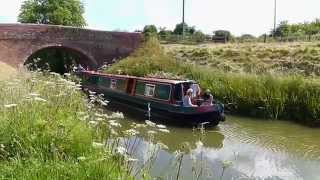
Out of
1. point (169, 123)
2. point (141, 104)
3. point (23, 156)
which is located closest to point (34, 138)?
point (23, 156)

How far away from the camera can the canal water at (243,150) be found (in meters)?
8.64

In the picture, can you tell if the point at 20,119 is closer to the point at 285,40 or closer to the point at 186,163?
the point at 186,163

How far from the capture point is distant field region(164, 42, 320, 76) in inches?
818

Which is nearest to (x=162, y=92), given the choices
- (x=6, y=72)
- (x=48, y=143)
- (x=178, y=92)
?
(x=178, y=92)

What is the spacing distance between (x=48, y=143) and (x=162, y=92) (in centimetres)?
888

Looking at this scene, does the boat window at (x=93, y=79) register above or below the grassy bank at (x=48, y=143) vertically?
below

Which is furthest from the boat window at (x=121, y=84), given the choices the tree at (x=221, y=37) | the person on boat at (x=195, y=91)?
the tree at (x=221, y=37)

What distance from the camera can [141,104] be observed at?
51.3ft

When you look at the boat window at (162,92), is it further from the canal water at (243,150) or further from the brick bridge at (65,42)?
the brick bridge at (65,42)

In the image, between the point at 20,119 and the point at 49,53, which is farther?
the point at 49,53

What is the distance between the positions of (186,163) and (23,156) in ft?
11.8

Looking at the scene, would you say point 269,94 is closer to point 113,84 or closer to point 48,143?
point 113,84

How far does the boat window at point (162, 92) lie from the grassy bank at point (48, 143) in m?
6.61

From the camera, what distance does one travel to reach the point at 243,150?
1126 cm
